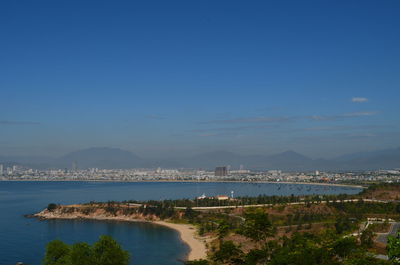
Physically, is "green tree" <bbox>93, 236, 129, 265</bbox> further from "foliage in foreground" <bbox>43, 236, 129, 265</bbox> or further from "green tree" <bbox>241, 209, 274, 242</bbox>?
"green tree" <bbox>241, 209, 274, 242</bbox>

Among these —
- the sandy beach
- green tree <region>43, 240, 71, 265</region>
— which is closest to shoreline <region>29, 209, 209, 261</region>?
the sandy beach

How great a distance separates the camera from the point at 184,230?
39281 millimetres

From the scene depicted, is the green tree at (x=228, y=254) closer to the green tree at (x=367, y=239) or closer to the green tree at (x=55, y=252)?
the green tree at (x=55, y=252)

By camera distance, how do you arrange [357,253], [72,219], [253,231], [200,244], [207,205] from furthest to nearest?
[207,205] → [72,219] → [200,244] → [253,231] → [357,253]

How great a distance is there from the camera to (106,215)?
49.5 meters

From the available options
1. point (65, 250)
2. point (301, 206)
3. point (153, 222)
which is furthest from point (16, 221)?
point (301, 206)

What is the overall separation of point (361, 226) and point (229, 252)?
837 inches

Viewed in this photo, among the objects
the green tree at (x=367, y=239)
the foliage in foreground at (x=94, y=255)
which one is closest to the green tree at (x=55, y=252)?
the foliage in foreground at (x=94, y=255)

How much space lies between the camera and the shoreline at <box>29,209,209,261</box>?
29.2 metres

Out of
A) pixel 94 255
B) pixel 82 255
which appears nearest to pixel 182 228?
pixel 94 255

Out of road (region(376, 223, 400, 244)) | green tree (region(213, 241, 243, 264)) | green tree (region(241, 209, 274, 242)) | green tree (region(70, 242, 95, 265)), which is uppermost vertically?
green tree (region(241, 209, 274, 242))

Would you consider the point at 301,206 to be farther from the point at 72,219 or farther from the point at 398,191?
the point at 72,219

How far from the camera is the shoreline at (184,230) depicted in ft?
95.9

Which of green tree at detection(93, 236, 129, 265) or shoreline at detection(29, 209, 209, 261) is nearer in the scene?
green tree at detection(93, 236, 129, 265)
